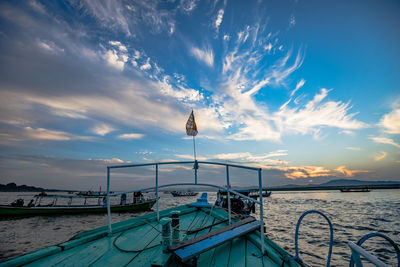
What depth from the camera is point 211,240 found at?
3.27 meters

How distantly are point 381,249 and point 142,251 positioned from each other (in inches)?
506

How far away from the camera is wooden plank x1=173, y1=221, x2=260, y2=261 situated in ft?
Answer: 8.86

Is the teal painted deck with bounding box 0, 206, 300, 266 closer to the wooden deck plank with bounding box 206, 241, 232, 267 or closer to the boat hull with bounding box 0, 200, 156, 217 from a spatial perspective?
the wooden deck plank with bounding box 206, 241, 232, 267

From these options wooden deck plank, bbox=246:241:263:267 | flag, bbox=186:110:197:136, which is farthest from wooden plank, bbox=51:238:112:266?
flag, bbox=186:110:197:136

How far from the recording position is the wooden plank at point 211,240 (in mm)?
2702

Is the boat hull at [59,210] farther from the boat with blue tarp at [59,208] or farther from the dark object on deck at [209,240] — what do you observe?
the dark object on deck at [209,240]

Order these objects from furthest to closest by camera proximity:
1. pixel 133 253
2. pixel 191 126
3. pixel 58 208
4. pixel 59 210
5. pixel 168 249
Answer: pixel 59 210 → pixel 58 208 → pixel 191 126 → pixel 133 253 → pixel 168 249

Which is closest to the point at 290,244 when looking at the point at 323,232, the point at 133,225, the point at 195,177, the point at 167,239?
the point at 323,232

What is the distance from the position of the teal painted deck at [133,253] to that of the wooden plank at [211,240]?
180mm

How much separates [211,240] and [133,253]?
144 centimetres

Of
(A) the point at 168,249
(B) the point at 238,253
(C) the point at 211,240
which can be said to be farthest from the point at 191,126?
(A) the point at 168,249

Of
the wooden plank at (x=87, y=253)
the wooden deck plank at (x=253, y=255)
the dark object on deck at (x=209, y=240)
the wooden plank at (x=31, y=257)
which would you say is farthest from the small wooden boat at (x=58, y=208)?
the wooden deck plank at (x=253, y=255)

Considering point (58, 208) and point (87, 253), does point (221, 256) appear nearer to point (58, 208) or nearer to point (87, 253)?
point (87, 253)

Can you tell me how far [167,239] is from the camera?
2.82 meters
